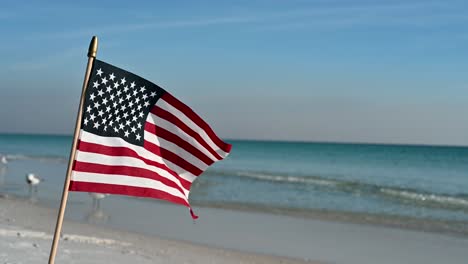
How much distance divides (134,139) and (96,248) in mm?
4716

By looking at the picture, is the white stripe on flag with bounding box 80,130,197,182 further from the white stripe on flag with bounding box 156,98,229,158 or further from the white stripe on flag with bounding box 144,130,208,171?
the white stripe on flag with bounding box 156,98,229,158

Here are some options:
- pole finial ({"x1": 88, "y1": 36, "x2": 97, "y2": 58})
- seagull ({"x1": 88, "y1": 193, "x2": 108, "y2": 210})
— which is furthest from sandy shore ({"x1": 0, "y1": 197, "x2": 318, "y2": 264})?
pole finial ({"x1": 88, "y1": 36, "x2": 97, "y2": 58})

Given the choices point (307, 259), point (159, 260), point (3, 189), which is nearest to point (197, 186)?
point (3, 189)

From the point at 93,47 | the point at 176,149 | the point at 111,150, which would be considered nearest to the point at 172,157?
the point at 176,149

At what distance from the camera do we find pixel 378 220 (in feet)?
50.8

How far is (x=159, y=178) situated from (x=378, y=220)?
12.0 metres

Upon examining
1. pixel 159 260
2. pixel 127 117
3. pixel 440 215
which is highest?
pixel 440 215

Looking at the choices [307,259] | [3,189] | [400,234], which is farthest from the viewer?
[3,189]

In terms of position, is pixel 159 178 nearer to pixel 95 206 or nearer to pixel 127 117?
pixel 127 117

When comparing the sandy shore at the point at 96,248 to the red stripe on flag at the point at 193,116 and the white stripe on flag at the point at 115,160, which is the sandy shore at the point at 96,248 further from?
the red stripe on flag at the point at 193,116

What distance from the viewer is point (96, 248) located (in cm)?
855

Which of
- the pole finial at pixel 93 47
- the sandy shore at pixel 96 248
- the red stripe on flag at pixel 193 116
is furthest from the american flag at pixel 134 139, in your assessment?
the sandy shore at pixel 96 248

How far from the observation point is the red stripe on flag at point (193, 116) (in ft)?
14.0

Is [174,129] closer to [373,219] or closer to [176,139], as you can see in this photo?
[176,139]
